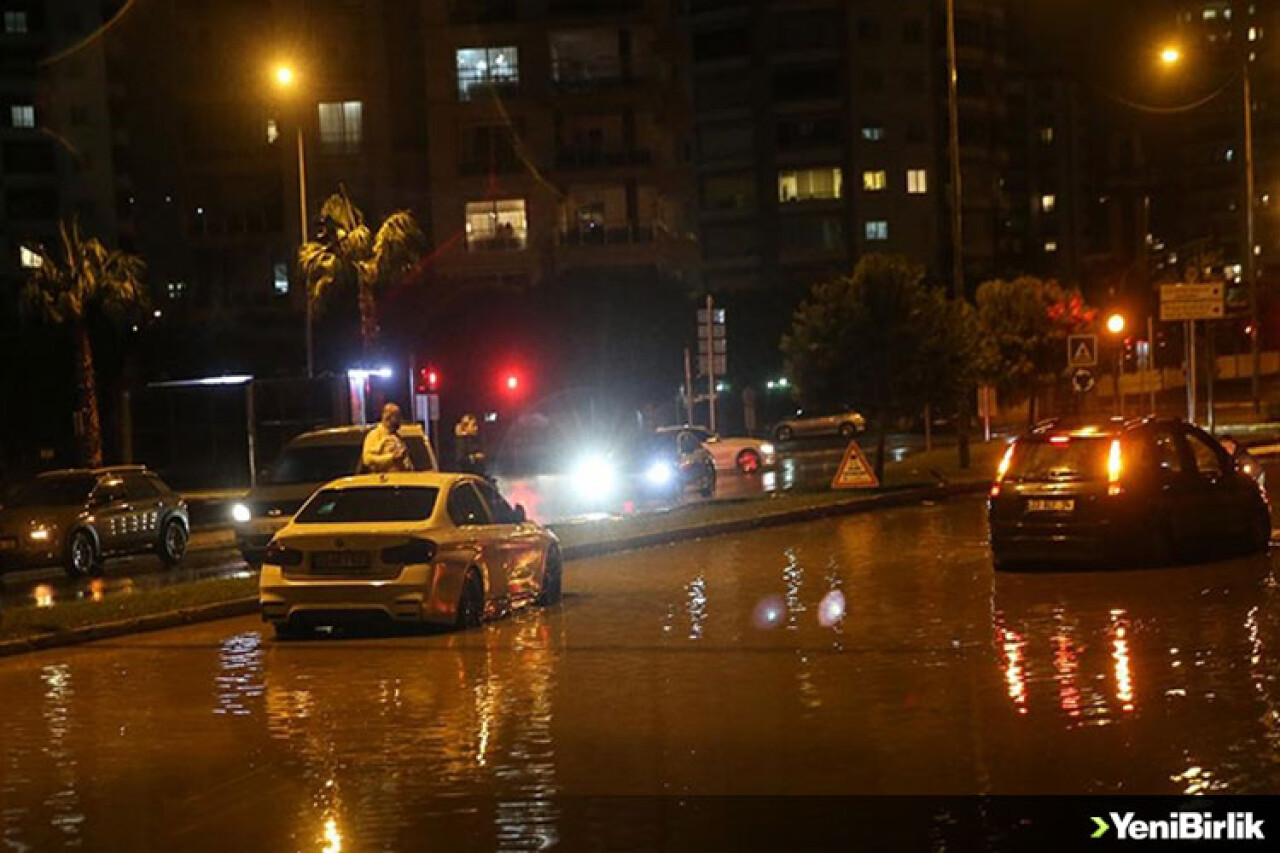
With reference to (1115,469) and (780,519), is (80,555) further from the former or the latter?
(1115,469)

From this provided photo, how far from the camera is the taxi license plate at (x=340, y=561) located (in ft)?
50.7

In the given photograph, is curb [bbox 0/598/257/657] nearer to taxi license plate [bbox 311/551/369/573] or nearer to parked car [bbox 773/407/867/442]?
taxi license plate [bbox 311/551/369/573]

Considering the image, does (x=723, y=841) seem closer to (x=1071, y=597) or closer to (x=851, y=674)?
(x=851, y=674)

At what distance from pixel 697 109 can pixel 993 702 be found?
91.5 metres

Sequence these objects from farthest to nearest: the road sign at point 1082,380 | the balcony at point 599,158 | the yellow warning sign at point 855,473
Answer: the balcony at point 599,158, the road sign at point 1082,380, the yellow warning sign at point 855,473

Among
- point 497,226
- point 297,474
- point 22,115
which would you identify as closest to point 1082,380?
point 297,474

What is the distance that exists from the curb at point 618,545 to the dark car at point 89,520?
7968 millimetres

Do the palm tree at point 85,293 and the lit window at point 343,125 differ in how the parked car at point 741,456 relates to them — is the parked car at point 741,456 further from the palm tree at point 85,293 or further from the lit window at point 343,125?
the lit window at point 343,125

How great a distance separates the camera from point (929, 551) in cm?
2272

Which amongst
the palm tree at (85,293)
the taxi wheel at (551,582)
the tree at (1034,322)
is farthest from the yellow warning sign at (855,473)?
the tree at (1034,322)

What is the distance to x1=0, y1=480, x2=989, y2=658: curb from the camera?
16703 millimetres

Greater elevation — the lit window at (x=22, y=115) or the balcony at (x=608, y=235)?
the lit window at (x=22, y=115)

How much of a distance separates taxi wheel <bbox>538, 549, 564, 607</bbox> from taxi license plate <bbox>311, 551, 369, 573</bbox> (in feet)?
10.0

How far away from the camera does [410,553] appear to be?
1542 centimetres
